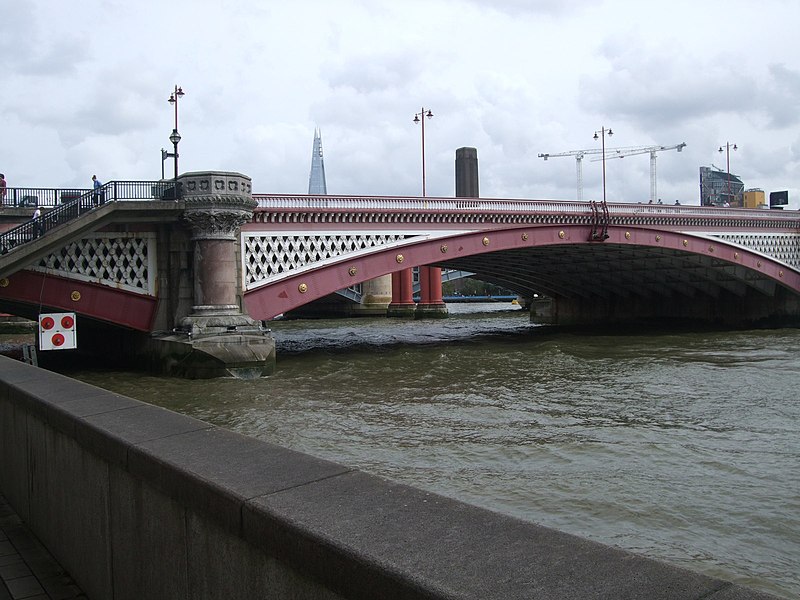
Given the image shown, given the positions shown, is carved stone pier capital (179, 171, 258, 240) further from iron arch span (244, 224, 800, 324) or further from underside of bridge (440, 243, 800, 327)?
underside of bridge (440, 243, 800, 327)

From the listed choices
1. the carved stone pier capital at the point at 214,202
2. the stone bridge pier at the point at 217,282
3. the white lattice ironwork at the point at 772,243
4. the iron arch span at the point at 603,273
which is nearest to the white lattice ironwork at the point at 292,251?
the iron arch span at the point at 603,273

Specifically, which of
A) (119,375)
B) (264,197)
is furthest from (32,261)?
(264,197)

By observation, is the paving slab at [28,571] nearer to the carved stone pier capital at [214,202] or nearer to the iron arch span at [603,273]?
the carved stone pier capital at [214,202]

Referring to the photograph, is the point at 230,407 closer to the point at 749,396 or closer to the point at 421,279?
the point at 749,396

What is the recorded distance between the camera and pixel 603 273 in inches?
1962

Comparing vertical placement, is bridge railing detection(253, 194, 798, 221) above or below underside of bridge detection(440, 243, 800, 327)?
above

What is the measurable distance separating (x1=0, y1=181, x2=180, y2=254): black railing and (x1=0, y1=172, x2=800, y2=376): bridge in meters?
0.05

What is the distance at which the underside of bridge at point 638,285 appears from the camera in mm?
44188

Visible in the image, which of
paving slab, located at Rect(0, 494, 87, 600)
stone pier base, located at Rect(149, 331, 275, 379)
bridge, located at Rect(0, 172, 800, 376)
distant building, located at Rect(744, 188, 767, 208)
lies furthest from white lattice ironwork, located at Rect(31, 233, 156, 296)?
distant building, located at Rect(744, 188, 767, 208)

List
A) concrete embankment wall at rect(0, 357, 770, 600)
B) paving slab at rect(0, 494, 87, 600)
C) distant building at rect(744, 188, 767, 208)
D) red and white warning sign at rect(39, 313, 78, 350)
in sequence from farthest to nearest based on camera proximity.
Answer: distant building at rect(744, 188, 767, 208), red and white warning sign at rect(39, 313, 78, 350), paving slab at rect(0, 494, 87, 600), concrete embankment wall at rect(0, 357, 770, 600)

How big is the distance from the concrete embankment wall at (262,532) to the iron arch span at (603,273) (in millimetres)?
23462

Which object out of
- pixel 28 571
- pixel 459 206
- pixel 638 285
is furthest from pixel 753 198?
pixel 28 571

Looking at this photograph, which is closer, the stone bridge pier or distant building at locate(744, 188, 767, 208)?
the stone bridge pier

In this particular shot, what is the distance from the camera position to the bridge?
25.1 meters
